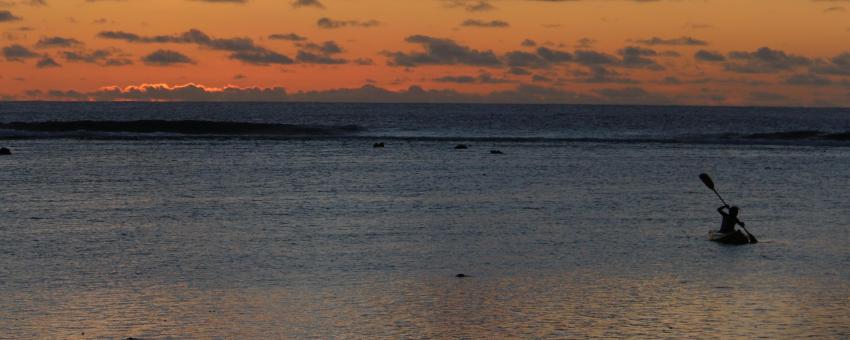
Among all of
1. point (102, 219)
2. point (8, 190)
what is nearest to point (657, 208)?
point (102, 219)

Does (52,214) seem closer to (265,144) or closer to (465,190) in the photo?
(465,190)

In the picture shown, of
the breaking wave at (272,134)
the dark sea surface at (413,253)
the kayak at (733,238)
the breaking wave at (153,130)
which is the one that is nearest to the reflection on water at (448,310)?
the dark sea surface at (413,253)

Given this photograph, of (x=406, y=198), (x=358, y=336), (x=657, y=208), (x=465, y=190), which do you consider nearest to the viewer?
(x=358, y=336)

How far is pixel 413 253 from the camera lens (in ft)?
98.7

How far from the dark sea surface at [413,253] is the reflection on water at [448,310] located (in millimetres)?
67

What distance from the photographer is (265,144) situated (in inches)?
3863

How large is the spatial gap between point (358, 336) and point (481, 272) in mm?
7690

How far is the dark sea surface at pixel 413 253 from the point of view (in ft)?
70.0

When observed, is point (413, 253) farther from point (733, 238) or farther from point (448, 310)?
point (733, 238)

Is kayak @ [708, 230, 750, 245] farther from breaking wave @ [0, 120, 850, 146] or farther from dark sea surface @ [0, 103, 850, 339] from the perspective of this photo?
breaking wave @ [0, 120, 850, 146]

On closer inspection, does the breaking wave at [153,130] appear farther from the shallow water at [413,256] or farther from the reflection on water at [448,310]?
the reflection on water at [448,310]

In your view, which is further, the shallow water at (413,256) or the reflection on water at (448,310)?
the shallow water at (413,256)

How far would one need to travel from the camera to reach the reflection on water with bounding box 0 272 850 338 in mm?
20391

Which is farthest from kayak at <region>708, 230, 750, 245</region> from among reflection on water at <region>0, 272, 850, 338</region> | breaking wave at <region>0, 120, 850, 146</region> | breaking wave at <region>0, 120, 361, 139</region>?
breaking wave at <region>0, 120, 361, 139</region>
